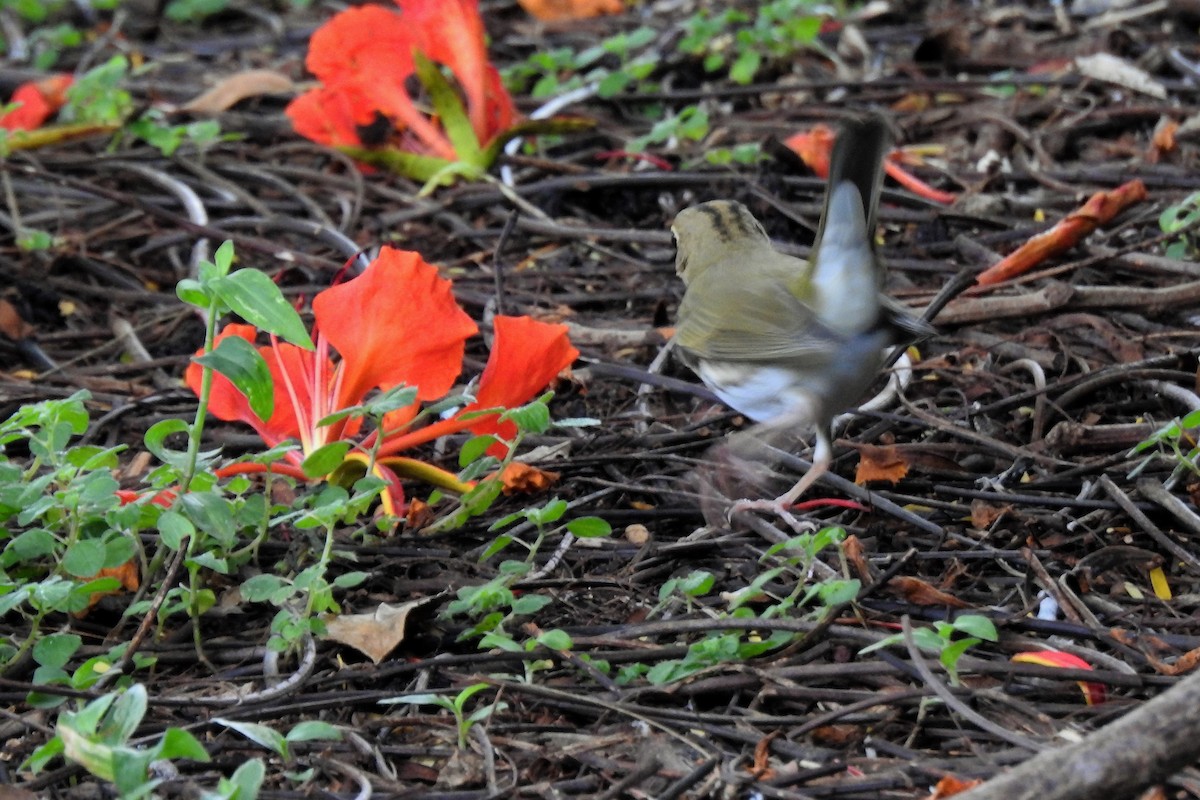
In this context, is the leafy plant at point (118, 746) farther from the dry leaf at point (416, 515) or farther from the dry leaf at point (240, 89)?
the dry leaf at point (240, 89)

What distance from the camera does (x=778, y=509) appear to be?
3.53 m

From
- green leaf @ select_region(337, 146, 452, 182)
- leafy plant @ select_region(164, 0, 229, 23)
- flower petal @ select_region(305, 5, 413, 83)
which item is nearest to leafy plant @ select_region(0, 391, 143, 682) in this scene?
flower petal @ select_region(305, 5, 413, 83)

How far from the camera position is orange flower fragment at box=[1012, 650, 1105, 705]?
2719mm

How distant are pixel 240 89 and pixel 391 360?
135 inches

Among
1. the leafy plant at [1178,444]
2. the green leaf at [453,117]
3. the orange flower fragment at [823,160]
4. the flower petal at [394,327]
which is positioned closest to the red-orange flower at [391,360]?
the flower petal at [394,327]

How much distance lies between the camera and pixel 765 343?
3.73 m

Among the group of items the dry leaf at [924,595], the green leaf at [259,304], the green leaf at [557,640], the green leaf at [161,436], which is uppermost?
the green leaf at [259,304]

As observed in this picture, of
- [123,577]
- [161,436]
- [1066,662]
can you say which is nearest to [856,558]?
[1066,662]

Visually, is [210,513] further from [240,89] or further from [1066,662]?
[240,89]

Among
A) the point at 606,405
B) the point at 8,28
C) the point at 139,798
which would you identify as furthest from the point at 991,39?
the point at 139,798

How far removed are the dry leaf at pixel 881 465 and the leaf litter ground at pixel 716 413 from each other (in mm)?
41

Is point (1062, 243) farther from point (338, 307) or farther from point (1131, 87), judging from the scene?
point (338, 307)

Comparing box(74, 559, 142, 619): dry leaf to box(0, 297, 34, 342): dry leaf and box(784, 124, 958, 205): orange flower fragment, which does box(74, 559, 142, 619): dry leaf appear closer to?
box(0, 297, 34, 342): dry leaf

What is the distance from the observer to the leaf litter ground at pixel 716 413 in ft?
8.84
